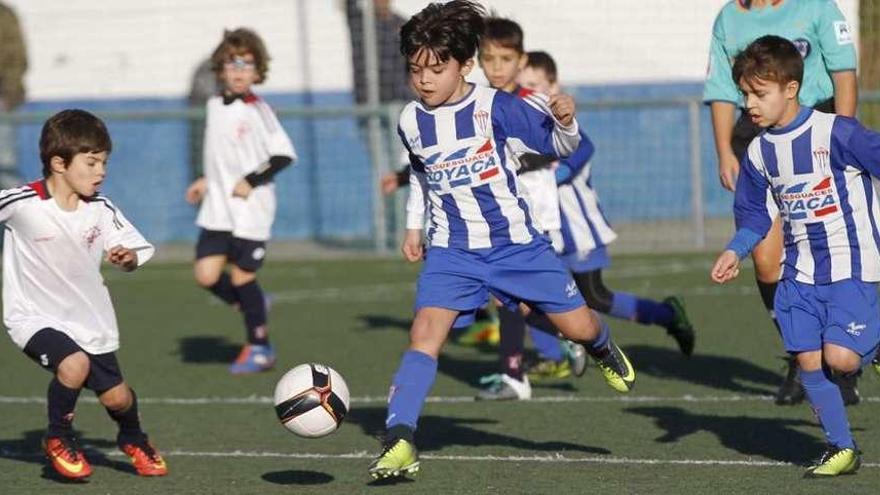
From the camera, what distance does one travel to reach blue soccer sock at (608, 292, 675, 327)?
9.18 meters

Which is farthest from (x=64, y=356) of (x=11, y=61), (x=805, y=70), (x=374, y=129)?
(x=11, y=61)

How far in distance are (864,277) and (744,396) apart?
6.36 feet

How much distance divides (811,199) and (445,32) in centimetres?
154

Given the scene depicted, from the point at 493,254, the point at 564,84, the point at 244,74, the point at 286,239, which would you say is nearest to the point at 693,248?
the point at 564,84

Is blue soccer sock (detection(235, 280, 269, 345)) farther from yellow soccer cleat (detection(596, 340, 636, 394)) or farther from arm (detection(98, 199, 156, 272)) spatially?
yellow soccer cleat (detection(596, 340, 636, 394))

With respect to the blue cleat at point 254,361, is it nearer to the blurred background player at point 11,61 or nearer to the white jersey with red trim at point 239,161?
the white jersey with red trim at point 239,161

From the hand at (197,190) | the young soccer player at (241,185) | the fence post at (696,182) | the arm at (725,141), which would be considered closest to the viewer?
the arm at (725,141)

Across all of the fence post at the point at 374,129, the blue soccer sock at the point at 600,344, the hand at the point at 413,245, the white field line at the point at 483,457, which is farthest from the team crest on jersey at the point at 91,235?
the fence post at the point at 374,129

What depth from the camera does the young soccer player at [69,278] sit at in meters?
6.85

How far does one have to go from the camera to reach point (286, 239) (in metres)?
18.6

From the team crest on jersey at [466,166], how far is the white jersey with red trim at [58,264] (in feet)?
3.93

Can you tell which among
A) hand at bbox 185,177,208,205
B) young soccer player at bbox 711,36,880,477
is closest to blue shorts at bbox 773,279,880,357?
young soccer player at bbox 711,36,880,477

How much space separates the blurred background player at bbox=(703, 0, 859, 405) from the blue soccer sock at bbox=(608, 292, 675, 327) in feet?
3.71

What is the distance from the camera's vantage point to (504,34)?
8.77 m
